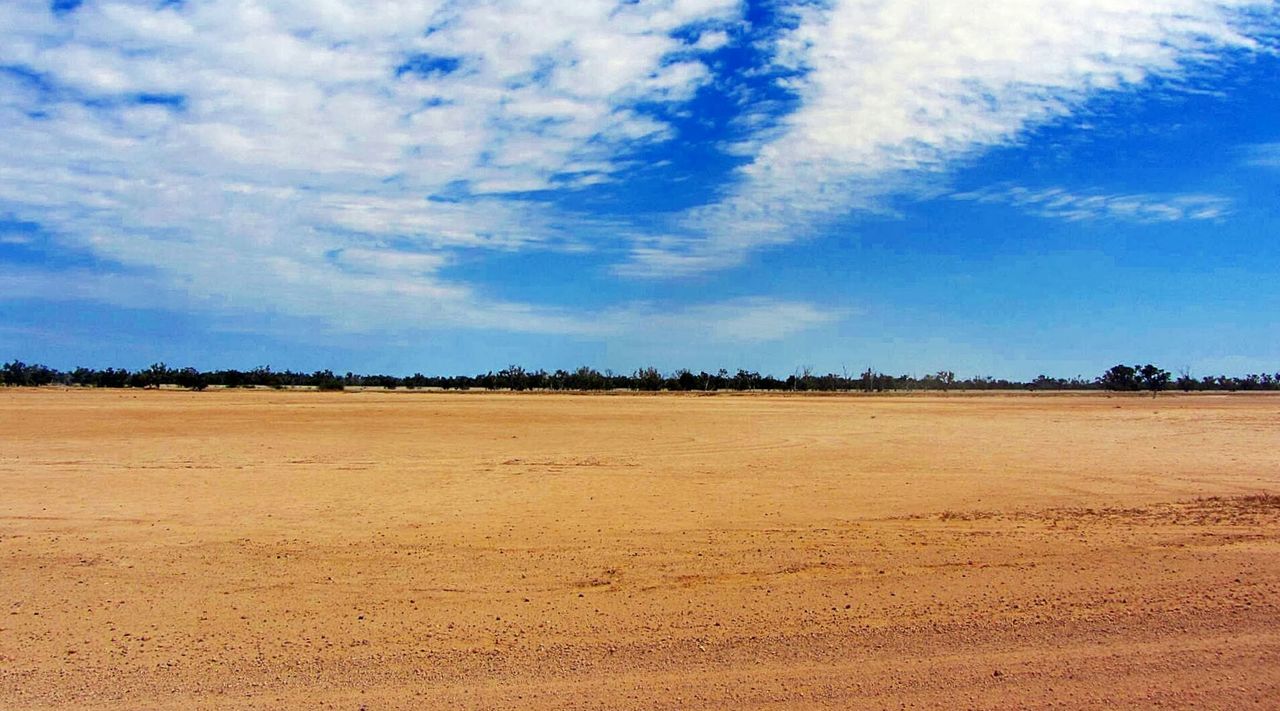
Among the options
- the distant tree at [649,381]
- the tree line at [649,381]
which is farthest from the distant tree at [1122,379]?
the distant tree at [649,381]

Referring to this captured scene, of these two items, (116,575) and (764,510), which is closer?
(116,575)

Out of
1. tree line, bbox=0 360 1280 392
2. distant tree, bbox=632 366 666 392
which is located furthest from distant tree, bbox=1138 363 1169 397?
distant tree, bbox=632 366 666 392

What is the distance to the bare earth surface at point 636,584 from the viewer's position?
18.1 ft

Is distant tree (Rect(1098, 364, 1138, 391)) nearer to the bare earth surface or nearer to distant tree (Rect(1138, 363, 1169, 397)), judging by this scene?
distant tree (Rect(1138, 363, 1169, 397))

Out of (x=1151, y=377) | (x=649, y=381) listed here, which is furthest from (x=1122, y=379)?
(x=649, y=381)

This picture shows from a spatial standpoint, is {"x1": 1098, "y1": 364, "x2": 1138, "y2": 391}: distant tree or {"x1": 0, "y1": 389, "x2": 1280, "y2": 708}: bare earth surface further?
{"x1": 1098, "y1": 364, "x2": 1138, "y2": 391}: distant tree

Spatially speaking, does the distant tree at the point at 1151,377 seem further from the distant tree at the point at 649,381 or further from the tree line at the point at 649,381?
the distant tree at the point at 649,381

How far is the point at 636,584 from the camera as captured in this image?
7.70 meters

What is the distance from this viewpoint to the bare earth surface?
552 cm

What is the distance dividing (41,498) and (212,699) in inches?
361

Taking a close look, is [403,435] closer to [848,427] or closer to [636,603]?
[848,427]

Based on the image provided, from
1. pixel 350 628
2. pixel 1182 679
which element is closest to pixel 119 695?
pixel 350 628

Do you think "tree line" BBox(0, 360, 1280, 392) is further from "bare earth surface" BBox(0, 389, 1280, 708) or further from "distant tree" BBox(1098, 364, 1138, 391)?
"bare earth surface" BBox(0, 389, 1280, 708)

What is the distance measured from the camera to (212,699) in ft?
17.2
